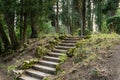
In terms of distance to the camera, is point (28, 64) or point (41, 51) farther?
point (41, 51)

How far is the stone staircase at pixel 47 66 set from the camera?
8.12 m

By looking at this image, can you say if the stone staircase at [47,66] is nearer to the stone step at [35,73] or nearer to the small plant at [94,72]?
the stone step at [35,73]

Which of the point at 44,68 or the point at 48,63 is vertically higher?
the point at 48,63

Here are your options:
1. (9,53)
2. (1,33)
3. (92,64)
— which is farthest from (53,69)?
(1,33)

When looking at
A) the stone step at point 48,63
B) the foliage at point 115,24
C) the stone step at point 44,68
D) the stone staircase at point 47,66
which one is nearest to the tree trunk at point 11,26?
the stone staircase at point 47,66

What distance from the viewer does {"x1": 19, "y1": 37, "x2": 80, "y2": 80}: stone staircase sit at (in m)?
8.12

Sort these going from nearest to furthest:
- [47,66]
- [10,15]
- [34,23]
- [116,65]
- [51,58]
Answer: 1. [116,65]
2. [47,66]
3. [51,58]
4. [10,15]
5. [34,23]

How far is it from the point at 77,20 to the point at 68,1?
5.12 metres

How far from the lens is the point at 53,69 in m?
8.16

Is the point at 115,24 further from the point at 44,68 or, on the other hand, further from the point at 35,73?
the point at 35,73

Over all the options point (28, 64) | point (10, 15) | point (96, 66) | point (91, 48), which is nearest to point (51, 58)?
point (28, 64)

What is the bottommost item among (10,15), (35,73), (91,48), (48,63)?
(35,73)

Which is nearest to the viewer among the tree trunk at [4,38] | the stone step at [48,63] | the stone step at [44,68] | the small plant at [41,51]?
the stone step at [44,68]

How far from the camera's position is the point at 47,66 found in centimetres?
879
